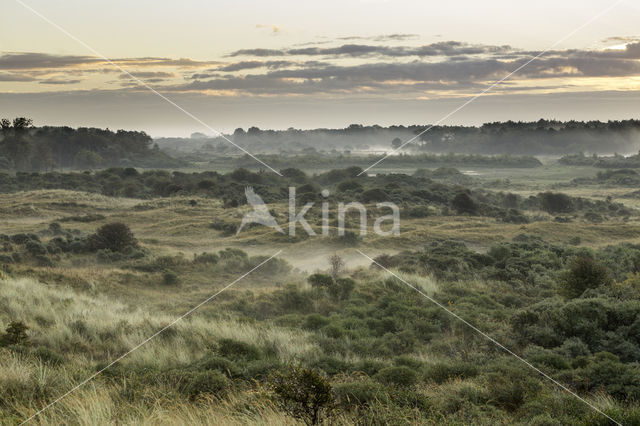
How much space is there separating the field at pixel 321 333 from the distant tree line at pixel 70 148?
7027cm

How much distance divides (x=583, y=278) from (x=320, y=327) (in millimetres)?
8371

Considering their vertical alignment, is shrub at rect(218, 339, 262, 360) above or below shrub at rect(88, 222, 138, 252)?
above

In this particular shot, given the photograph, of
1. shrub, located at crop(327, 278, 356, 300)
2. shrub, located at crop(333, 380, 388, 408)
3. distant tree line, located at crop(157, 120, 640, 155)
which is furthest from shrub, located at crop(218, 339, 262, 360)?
distant tree line, located at crop(157, 120, 640, 155)

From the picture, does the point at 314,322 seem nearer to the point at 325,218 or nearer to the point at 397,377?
the point at 397,377

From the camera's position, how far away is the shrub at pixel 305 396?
5.47 m

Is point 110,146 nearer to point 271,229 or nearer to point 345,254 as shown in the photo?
point 271,229

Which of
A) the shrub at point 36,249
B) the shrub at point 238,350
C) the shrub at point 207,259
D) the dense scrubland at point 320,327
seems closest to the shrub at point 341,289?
the dense scrubland at point 320,327

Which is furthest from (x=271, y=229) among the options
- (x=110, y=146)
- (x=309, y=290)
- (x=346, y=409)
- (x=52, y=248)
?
(x=110, y=146)

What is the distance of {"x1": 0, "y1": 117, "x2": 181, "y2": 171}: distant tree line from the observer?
85.5m

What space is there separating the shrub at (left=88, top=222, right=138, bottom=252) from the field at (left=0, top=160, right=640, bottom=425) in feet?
1.99

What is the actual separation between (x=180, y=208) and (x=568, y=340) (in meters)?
37.6

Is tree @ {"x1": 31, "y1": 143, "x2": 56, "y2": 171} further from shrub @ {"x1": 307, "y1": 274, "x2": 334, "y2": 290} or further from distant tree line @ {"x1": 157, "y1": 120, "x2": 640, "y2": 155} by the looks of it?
shrub @ {"x1": 307, "y1": 274, "x2": 334, "y2": 290}

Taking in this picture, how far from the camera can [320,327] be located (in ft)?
41.6

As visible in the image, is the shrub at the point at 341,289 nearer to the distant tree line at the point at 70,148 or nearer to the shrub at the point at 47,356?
the shrub at the point at 47,356
